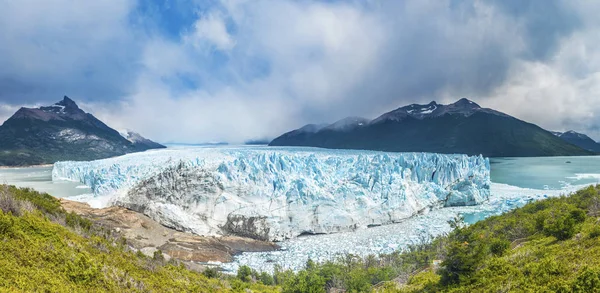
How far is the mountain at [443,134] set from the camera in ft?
389

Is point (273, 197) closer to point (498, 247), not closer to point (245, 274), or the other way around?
point (245, 274)

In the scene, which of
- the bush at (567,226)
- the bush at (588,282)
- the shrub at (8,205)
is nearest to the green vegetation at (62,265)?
the shrub at (8,205)

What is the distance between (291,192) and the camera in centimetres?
2844

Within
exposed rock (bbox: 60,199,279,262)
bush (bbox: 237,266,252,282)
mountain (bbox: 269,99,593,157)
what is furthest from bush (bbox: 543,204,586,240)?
mountain (bbox: 269,99,593,157)

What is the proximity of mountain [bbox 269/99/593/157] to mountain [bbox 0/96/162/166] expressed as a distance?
239ft

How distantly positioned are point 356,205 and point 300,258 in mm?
8609

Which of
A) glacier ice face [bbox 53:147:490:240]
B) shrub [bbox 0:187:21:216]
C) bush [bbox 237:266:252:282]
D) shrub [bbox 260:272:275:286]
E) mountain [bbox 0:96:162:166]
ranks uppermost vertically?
mountain [bbox 0:96:162:166]

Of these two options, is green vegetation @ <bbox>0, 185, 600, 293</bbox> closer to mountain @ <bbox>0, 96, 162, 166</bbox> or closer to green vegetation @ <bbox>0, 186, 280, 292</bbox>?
green vegetation @ <bbox>0, 186, 280, 292</bbox>

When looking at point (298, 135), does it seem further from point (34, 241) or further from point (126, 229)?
point (34, 241)

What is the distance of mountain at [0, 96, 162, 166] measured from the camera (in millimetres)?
117988

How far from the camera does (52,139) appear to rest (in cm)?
13425

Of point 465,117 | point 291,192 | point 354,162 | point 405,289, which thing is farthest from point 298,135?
point 405,289

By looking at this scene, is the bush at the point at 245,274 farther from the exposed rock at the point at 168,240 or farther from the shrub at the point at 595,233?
the shrub at the point at 595,233

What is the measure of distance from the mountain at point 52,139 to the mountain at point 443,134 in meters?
72.8
